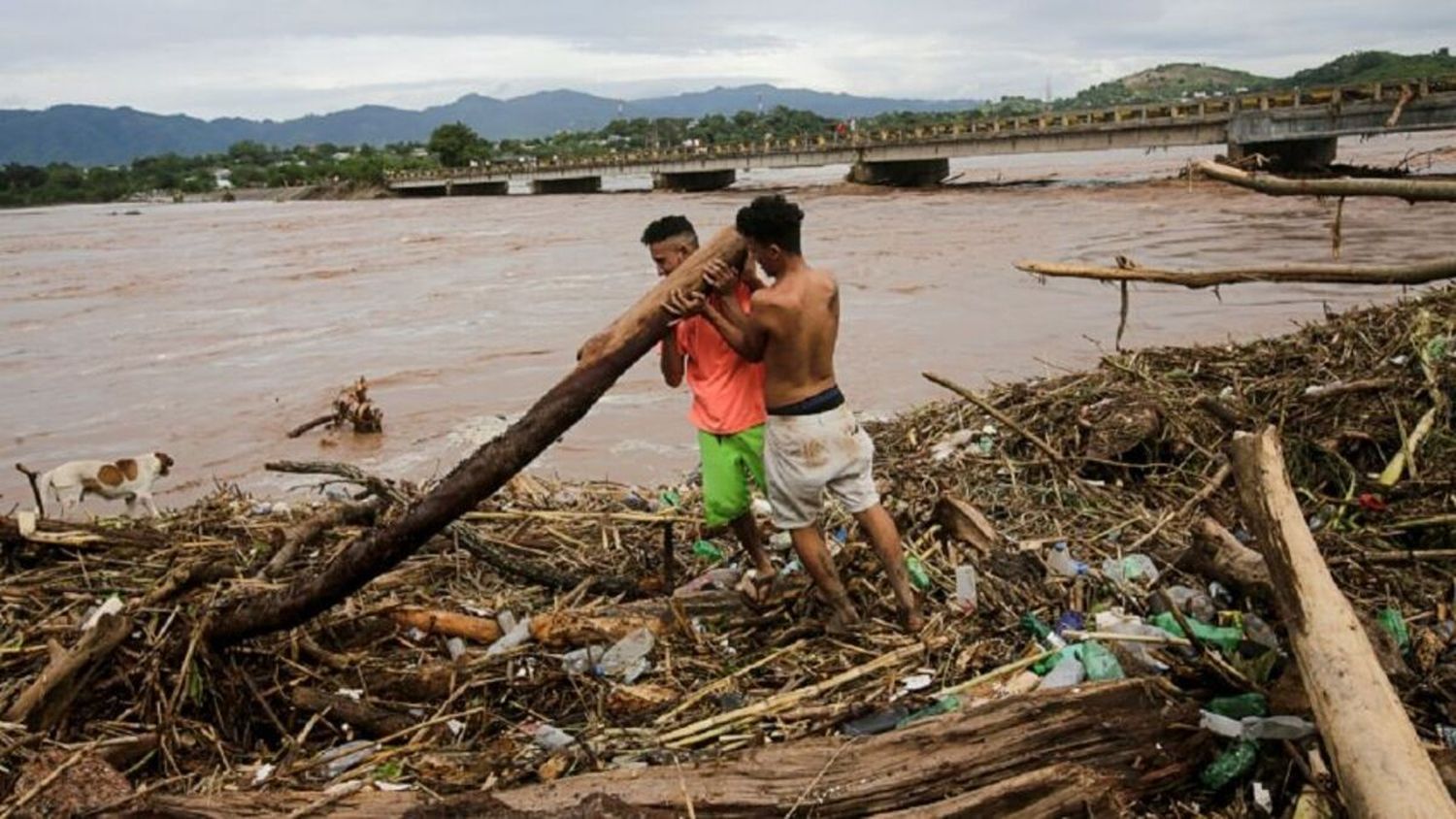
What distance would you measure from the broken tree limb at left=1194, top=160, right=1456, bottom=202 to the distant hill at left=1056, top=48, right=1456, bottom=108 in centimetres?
5653

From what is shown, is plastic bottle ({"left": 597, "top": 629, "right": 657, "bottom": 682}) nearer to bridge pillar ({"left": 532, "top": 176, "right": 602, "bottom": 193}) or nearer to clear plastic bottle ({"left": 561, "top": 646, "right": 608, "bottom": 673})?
clear plastic bottle ({"left": 561, "top": 646, "right": 608, "bottom": 673})

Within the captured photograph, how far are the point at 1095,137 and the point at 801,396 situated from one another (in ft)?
121

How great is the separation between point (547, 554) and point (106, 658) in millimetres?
1710

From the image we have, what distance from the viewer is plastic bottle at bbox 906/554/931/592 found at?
12.9 ft

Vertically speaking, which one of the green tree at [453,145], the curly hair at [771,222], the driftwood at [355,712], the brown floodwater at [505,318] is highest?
the green tree at [453,145]

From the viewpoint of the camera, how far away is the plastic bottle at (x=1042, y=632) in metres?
3.36

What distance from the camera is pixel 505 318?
16406 millimetres

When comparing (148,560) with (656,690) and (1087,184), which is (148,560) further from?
(1087,184)

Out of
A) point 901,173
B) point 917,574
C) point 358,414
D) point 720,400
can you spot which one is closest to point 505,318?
point 358,414

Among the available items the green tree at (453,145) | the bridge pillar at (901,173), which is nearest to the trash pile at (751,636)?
the bridge pillar at (901,173)

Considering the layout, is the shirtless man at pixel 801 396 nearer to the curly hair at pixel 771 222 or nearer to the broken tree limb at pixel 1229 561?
the curly hair at pixel 771 222

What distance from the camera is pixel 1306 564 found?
9.27 ft

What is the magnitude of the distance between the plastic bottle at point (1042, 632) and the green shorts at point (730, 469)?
104cm

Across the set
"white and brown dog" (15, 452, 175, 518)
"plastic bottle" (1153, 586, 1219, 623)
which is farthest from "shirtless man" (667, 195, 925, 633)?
"white and brown dog" (15, 452, 175, 518)
